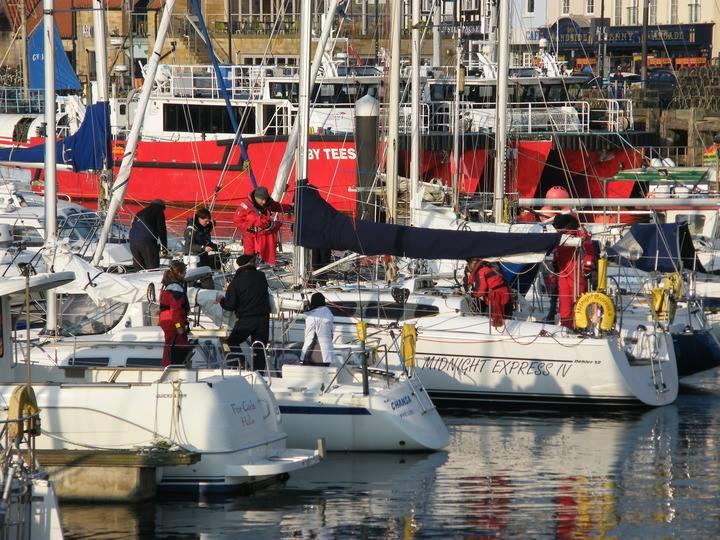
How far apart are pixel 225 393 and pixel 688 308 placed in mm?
10434

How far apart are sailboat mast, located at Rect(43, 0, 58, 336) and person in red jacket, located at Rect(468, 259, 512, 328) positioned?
5.10 meters

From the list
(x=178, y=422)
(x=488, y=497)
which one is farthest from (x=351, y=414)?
(x=178, y=422)

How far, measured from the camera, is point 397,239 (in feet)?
62.2

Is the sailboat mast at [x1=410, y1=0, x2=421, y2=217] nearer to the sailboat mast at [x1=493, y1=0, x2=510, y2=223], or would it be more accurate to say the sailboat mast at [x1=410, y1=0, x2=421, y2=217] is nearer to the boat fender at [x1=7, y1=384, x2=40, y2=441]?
the sailboat mast at [x1=493, y1=0, x2=510, y2=223]

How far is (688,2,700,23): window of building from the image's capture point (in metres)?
71.1

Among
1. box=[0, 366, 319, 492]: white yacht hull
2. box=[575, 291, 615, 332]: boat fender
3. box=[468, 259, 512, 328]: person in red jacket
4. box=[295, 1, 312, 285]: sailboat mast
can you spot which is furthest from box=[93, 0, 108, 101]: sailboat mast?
box=[0, 366, 319, 492]: white yacht hull

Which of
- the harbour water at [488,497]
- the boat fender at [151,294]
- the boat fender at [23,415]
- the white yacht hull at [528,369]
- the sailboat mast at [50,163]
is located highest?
the sailboat mast at [50,163]

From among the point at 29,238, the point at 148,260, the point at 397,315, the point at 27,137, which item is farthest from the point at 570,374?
the point at 27,137

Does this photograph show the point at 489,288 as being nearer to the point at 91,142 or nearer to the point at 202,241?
the point at 202,241

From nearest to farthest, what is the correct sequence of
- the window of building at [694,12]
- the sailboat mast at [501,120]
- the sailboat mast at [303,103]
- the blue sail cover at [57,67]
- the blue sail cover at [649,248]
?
the sailboat mast at [303,103], the blue sail cover at [649,248], the sailboat mast at [501,120], the blue sail cover at [57,67], the window of building at [694,12]

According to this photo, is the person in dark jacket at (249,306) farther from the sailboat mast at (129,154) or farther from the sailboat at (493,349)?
the sailboat mast at (129,154)

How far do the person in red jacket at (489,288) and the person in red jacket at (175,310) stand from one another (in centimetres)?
451

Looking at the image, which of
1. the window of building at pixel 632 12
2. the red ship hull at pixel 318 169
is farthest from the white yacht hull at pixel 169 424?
the window of building at pixel 632 12

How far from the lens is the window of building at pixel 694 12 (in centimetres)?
7112
